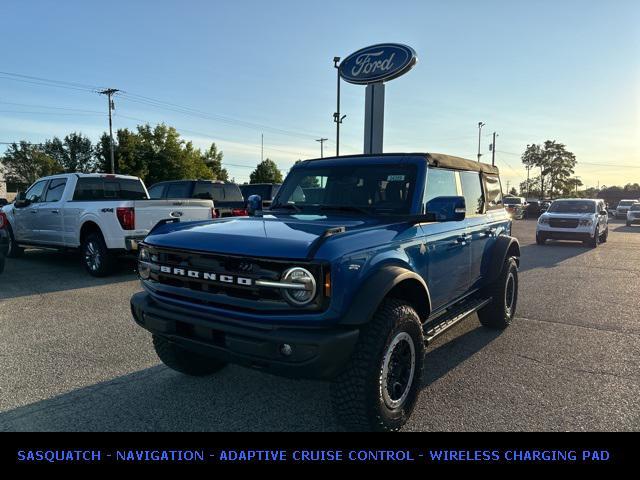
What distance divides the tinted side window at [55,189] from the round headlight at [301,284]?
855 cm

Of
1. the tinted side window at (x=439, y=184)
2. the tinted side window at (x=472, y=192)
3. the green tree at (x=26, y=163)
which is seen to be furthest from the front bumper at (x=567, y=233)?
the green tree at (x=26, y=163)

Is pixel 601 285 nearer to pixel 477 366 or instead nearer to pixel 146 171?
pixel 477 366

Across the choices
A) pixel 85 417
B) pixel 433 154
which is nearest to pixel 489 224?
pixel 433 154

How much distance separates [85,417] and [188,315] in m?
1.17

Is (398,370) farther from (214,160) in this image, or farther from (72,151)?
(72,151)

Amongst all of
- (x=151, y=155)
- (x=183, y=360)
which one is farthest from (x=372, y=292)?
(x=151, y=155)

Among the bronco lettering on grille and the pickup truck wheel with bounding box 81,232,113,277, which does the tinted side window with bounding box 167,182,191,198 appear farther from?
the bronco lettering on grille

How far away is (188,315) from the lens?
2840 mm

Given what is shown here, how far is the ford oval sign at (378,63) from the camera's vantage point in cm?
1365

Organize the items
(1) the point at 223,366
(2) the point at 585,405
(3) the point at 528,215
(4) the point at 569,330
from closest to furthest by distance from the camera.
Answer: (2) the point at 585,405 → (1) the point at 223,366 → (4) the point at 569,330 → (3) the point at 528,215

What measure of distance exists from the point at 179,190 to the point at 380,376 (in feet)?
35.8

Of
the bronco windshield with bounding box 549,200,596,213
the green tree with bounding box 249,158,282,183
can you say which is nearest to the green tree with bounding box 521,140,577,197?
the green tree with bounding box 249,158,282,183

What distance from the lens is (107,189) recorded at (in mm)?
9570

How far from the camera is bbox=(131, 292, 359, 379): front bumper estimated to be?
7.94 feet
